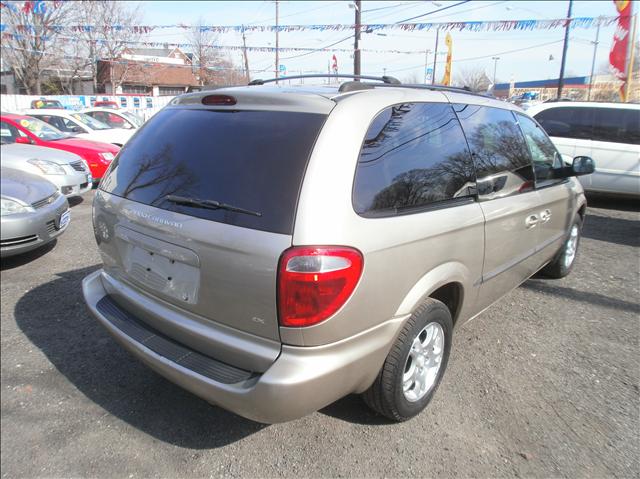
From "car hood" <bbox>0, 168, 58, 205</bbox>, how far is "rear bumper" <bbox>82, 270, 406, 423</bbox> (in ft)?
10.4

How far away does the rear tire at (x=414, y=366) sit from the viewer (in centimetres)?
225

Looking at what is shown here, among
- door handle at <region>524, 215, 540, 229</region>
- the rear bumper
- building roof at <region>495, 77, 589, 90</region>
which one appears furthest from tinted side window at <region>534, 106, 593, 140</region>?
building roof at <region>495, 77, 589, 90</region>

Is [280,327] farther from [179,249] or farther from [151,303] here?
[151,303]

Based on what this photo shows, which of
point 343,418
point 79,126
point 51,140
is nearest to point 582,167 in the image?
point 343,418

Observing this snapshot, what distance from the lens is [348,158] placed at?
199 centimetres

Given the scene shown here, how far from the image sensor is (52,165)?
6.86 meters

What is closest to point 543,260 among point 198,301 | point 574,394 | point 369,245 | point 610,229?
point 574,394

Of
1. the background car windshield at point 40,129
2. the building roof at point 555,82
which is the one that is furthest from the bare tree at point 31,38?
the building roof at point 555,82

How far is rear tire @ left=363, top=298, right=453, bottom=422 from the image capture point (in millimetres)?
2254

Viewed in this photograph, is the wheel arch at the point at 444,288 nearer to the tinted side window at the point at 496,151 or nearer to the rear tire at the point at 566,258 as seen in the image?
the tinted side window at the point at 496,151

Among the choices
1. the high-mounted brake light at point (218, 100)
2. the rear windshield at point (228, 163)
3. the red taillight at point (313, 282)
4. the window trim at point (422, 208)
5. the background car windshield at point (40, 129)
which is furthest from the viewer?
the background car windshield at point (40, 129)

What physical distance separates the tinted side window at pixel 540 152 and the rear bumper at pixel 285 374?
2.17 metres

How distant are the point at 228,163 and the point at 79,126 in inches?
414

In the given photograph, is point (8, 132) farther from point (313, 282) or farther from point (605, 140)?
point (605, 140)
